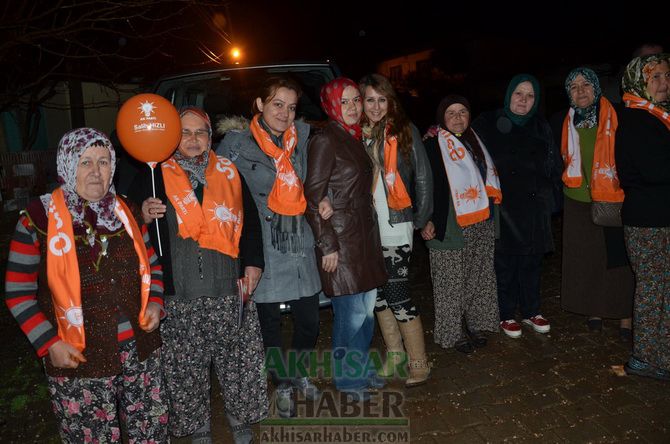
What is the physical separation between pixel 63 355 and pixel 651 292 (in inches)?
139

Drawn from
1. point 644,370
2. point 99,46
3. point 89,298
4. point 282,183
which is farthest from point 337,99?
point 99,46

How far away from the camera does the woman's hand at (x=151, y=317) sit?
239cm

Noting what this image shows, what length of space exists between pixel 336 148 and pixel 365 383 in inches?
63.6

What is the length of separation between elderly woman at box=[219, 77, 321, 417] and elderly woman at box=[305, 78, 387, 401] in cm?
9

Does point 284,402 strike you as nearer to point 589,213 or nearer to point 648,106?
point 589,213

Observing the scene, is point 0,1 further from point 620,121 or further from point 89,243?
point 620,121

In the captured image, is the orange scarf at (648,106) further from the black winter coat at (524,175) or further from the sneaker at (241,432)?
the sneaker at (241,432)

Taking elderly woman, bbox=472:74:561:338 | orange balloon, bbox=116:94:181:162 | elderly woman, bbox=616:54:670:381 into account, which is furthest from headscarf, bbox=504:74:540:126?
orange balloon, bbox=116:94:181:162

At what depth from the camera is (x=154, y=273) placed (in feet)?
8.21

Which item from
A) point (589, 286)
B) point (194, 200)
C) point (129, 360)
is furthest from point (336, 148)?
point (589, 286)

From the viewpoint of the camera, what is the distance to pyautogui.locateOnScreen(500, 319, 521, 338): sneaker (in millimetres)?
4258

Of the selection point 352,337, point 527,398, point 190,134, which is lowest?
point 527,398

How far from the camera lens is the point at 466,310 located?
4156 mm

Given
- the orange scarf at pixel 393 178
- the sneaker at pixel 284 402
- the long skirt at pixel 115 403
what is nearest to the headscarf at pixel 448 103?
the orange scarf at pixel 393 178
